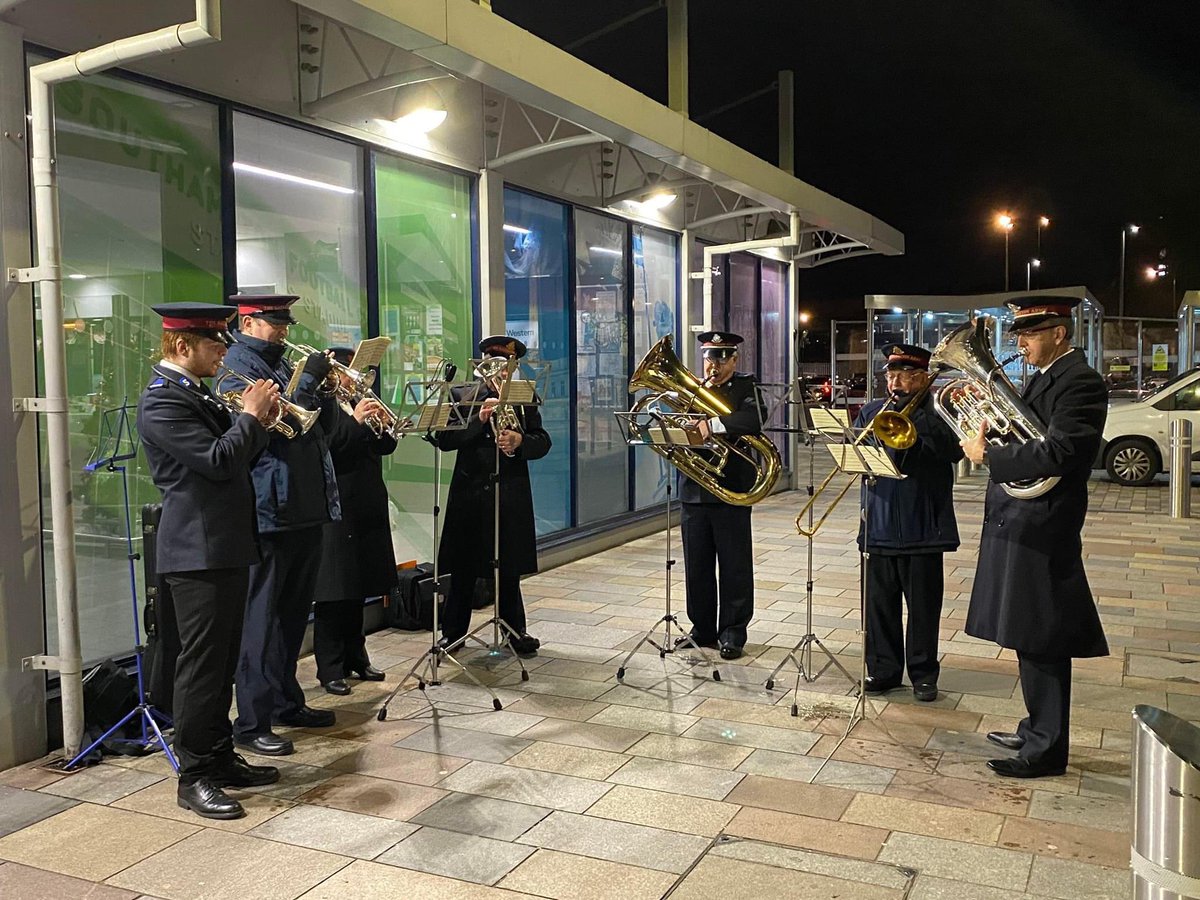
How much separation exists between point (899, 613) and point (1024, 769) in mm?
1312

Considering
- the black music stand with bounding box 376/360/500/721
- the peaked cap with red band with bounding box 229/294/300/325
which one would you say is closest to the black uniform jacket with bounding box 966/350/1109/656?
the black music stand with bounding box 376/360/500/721

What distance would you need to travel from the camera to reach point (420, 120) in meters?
7.35

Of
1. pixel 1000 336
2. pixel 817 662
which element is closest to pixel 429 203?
pixel 817 662

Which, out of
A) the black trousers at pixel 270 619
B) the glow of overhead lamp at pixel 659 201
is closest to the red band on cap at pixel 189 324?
the black trousers at pixel 270 619

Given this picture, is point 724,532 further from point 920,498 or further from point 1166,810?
point 1166,810

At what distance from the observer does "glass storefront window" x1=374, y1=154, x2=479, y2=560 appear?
7391mm

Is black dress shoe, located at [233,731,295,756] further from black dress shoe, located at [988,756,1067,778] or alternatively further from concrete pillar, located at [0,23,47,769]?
black dress shoe, located at [988,756,1067,778]

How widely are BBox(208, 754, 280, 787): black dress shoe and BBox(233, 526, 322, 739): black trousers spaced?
0.39 meters

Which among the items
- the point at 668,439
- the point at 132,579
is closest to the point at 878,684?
the point at 668,439

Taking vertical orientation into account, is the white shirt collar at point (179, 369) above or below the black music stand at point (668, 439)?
above

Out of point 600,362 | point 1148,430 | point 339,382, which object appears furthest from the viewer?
point 1148,430

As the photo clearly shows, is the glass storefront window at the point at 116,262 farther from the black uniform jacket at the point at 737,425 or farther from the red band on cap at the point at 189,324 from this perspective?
the black uniform jacket at the point at 737,425

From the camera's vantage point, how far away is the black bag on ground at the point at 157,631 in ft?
15.2

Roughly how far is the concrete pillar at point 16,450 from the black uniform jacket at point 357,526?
1455 mm
